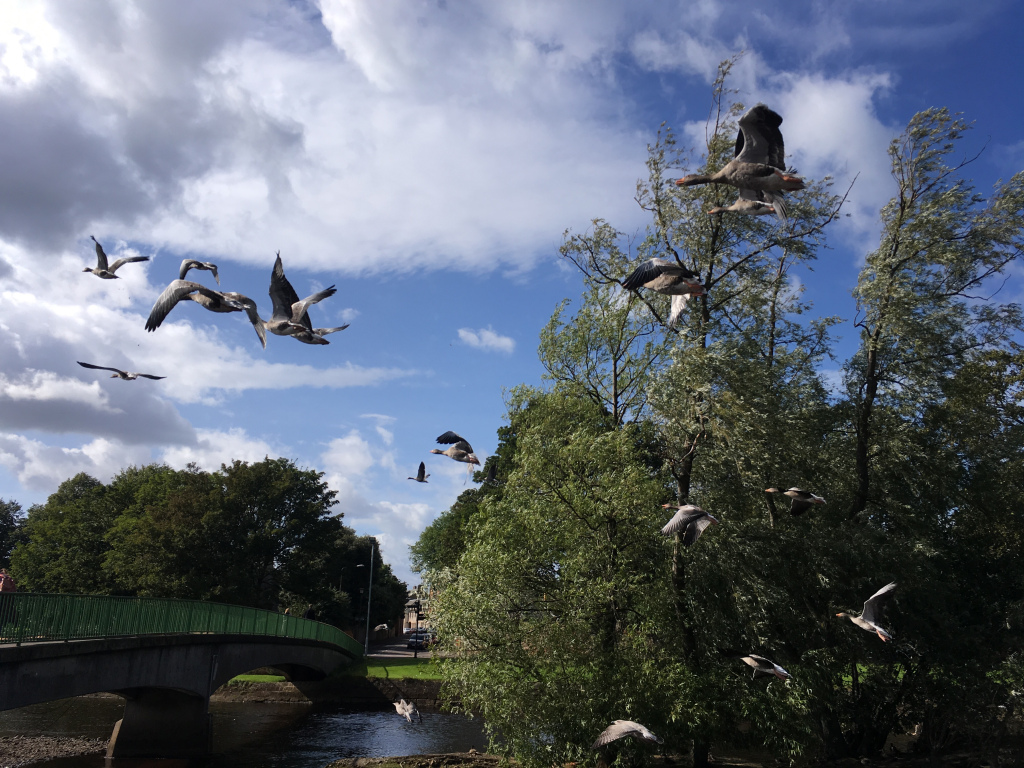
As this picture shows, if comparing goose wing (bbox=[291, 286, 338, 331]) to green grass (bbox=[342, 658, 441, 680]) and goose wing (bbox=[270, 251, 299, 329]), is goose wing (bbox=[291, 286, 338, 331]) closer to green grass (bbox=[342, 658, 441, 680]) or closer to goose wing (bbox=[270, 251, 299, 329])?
goose wing (bbox=[270, 251, 299, 329])

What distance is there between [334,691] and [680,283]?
40.1 m

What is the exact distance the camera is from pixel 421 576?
23828 mm

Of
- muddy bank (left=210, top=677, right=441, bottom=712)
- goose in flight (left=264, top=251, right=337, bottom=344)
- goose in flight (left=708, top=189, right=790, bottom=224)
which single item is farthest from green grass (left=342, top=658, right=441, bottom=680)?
goose in flight (left=708, top=189, right=790, bottom=224)

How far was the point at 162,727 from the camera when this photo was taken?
85.7 ft

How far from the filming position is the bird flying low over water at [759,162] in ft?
37.4

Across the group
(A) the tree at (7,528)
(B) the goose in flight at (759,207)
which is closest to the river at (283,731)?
(B) the goose in flight at (759,207)

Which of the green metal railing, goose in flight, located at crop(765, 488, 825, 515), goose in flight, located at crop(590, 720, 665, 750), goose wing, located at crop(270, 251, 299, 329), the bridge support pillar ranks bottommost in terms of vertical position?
the bridge support pillar

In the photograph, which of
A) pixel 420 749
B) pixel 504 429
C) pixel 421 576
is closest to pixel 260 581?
pixel 504 429

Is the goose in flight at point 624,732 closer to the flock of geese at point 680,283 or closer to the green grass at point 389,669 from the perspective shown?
the flock of geese at point 680,283

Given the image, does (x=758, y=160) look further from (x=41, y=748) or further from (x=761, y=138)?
(x=41, y=748)

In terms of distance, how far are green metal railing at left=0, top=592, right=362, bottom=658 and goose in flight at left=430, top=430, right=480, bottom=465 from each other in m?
10.1

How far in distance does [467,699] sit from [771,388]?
35.8ft

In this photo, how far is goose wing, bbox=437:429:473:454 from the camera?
19.7m

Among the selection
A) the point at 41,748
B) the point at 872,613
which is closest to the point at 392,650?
the point at 41,748
